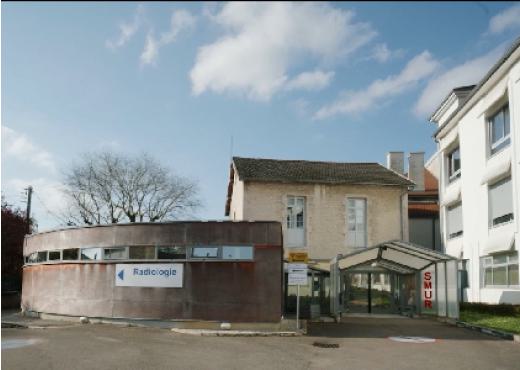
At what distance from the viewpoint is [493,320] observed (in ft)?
61.2

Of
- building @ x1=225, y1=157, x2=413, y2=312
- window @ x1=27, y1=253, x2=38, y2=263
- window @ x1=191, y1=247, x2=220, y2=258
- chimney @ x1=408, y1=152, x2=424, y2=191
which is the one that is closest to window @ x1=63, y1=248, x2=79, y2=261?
window @ x1=27, y1=253, x2=38, y2=263

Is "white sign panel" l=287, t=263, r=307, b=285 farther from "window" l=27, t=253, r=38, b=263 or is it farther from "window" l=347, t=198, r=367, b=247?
"window" l=27, t=253, r=38, b=263

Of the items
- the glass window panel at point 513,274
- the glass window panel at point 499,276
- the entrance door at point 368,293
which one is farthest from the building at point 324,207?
the glass window panel at point 513,274

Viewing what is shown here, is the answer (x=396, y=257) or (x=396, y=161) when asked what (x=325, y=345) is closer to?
(x=396, y=257)

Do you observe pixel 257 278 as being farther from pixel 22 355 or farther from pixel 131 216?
pixel 131 216

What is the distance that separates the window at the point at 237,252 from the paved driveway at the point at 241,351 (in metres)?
3.09

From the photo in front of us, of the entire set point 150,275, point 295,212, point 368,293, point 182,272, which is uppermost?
point 295,212

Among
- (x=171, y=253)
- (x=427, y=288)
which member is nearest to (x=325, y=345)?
(x=171, y=253)

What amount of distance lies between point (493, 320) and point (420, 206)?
58.8ft

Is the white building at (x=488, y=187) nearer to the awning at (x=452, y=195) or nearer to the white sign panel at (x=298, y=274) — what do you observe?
the awning at (x=452, y=195)

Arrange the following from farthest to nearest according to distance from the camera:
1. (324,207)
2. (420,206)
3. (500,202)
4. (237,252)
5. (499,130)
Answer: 1. (420,206)
2. (324,207)
3. (499,130)
4. (500,202)
5. (237,252)

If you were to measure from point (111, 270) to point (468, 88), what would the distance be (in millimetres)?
21314

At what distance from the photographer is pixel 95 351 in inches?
496

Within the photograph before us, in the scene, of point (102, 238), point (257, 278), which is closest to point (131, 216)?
point (102, 238)
